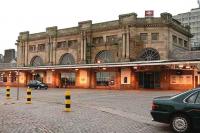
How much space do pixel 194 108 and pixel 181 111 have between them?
0.42 m

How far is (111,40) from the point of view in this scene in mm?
57781

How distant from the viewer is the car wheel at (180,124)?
973 cm

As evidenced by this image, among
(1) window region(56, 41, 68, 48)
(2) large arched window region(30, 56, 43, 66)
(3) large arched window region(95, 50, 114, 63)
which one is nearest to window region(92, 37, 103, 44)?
(3) large arched window region(95, 50, 114, 63)

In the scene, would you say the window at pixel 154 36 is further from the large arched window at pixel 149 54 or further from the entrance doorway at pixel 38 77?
the entrance doorway at pixel 38 77

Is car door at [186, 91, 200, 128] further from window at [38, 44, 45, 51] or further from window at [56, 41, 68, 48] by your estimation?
window at [38, 44, 45, 51]

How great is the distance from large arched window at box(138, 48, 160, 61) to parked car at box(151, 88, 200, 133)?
145 feet

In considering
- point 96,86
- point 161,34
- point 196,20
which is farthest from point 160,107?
point 196,20

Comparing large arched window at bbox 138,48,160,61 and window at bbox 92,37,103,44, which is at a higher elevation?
window at bbox 92,37,103,44

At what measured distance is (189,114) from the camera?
9.69 meters

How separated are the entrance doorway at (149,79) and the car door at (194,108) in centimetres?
4286

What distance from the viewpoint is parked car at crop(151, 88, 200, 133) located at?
9.62 meters

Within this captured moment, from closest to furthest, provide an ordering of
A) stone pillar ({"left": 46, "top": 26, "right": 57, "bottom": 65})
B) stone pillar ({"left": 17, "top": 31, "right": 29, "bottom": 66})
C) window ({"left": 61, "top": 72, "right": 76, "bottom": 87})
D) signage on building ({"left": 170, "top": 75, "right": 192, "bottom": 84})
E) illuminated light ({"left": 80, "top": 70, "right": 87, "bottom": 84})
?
signage on building ({"left": 170, "top": 75, "right": 192, "bottom": 84}) < illuminated light ({"left": 80, "top": 70, "right": 87, "bottom": 84}) < window ({"left": 61, "top": 72, "right": 76, "bottom": 87}) < stone pillar ({"left": 46, "top": 26, "right": 57, "bottom": 65}) < stone pillar ({"left": 17, "top": 31, "right": 29, "bottom": 66})

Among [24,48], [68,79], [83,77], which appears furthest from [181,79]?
[24,48]

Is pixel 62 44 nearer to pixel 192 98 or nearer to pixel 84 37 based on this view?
pixel 84 37
